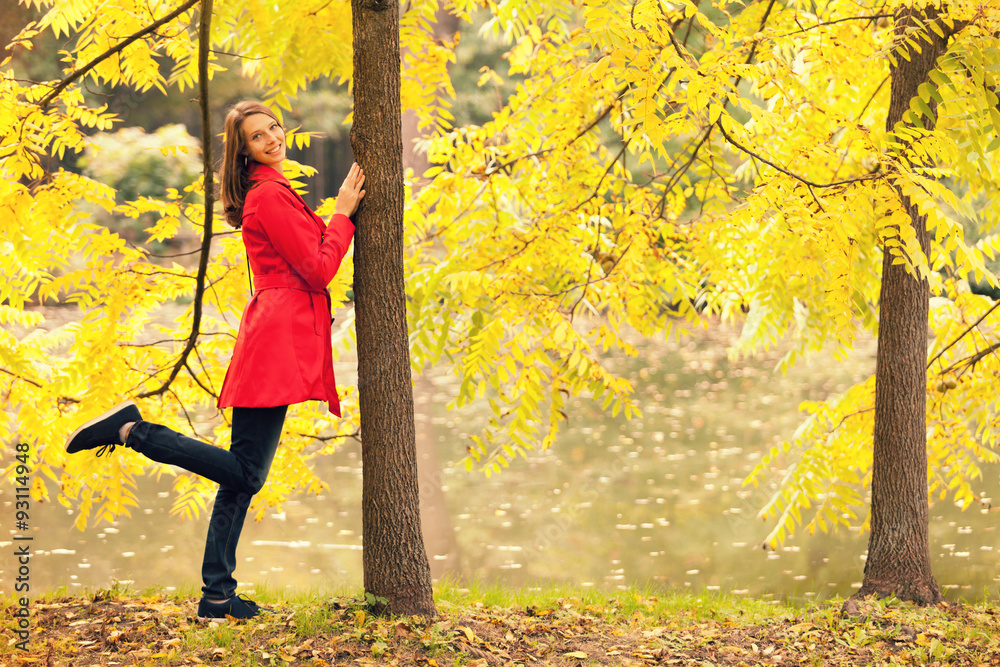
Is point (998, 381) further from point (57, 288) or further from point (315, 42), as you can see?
point (57, 288)

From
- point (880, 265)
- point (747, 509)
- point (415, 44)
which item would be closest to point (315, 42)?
point (415, 44)

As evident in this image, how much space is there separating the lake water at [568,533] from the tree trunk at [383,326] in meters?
1.72

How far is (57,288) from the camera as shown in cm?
425

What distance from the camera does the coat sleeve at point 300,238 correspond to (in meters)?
3.40

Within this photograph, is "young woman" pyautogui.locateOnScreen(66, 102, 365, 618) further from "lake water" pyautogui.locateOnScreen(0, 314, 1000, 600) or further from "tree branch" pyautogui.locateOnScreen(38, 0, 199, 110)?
"lake water" pyautogui.locateOnScreen(0, 314, 1000, 600)

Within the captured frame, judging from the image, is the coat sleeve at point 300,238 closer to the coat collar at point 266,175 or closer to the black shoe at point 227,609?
the coat collar at point 266,175

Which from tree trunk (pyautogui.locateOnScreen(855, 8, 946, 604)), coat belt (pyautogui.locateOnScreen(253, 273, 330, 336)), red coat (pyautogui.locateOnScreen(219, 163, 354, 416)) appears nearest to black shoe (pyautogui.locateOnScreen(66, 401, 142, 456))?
red coat (pyautogui.locateOnScreen(219, 163, 354, 416))

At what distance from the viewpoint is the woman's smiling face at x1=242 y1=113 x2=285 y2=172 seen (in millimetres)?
3596

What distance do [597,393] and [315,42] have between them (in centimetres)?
235

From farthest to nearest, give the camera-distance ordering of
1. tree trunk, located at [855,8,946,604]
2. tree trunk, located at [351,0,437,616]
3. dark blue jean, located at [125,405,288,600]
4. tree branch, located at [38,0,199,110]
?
tree trunk, located at [855,8,946,604]
tree branch, located at [38,0,199,110]
tree trunk, located at [351,0,437,616]
dark blue jean, located at [125,405,288,600]

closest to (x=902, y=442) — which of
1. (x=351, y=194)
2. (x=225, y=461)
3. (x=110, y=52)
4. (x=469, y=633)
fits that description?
(x=469, y=633)

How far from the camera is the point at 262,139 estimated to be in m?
3.60

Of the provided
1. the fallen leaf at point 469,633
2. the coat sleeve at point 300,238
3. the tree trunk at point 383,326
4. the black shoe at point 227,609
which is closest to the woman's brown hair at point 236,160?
the coat sleeve at point 300,238

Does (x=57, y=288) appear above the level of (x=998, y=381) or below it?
above
